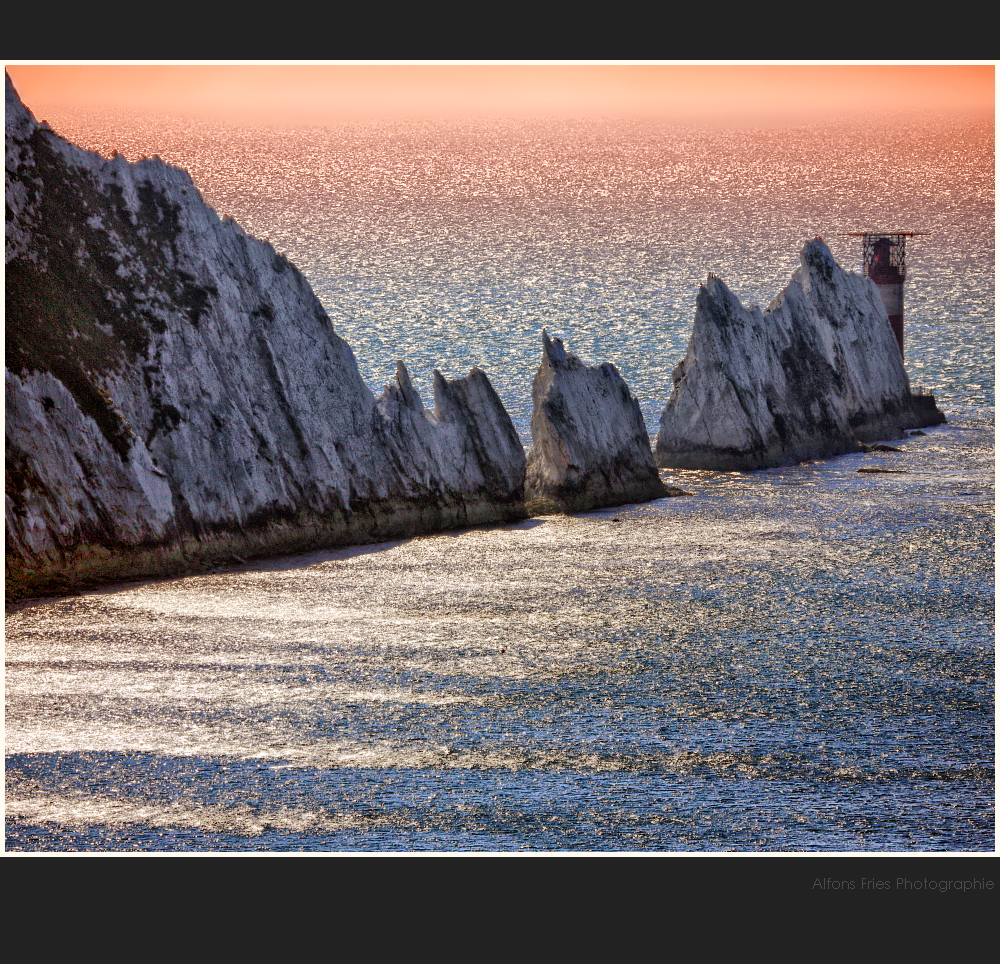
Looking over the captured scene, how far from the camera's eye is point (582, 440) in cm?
7512

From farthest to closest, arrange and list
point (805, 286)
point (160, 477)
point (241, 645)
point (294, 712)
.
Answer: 1. point (805, 286)
2. point (160, 477)
3. point (241, 645)
4. point (294, 712)

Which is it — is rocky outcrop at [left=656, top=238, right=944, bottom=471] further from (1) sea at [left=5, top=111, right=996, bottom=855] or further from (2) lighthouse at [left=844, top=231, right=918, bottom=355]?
(2) lighthouse at [left=844, top=231, right=918, bottom=355]

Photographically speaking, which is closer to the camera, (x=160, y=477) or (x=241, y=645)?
(x=241, y=645)

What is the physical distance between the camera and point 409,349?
128 metres

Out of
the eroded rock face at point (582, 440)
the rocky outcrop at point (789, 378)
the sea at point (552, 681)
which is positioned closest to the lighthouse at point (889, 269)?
the rocky outcrop at point (789, 378)

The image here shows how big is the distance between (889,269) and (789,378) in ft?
74.7

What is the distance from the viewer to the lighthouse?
110000mm

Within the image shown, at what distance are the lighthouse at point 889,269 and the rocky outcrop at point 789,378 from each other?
5.90m

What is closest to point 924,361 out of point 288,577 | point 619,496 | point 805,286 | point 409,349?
point 805,286

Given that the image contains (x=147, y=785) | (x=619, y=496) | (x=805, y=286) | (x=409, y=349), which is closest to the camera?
(x=147, y=785)

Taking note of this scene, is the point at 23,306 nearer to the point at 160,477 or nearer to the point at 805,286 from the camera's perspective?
the point at 160,477

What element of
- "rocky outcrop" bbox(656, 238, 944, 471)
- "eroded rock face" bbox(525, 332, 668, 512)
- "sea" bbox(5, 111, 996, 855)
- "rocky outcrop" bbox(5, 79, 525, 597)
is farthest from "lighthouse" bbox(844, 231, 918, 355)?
"rocky outcrop" bbox(5, 79, 525, 597)

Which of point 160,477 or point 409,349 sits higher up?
point 409,349

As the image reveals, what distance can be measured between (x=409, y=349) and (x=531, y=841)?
3897 inches
